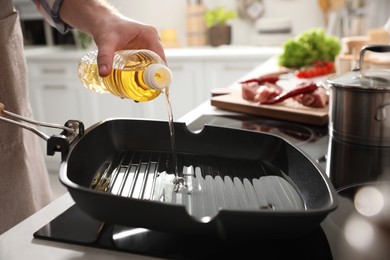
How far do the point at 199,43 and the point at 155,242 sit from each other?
264 cm

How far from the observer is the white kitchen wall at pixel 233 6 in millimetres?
2832

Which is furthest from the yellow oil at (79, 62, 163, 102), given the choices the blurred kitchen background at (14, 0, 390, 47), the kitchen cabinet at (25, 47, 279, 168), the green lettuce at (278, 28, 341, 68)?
the blurred kitchen background at (14, 0, 390, 47)

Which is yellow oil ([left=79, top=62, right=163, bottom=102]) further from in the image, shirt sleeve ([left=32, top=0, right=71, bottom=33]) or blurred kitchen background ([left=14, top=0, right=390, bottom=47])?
blurred kitchen background ([left=14, top=0, right=390, bottom=47])

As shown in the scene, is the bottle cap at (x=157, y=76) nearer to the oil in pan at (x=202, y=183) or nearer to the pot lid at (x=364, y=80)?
the oil in pan at (x=202, y=183)

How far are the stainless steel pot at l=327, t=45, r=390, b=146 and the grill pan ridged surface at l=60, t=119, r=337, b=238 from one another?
0.19 metres

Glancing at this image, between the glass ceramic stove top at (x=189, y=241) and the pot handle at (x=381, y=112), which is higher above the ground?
the pot handle at (x=381, y=112)

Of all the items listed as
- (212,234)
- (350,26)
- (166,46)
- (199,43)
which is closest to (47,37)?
(166,46)

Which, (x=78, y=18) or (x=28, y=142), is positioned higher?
(x=78, y=18)

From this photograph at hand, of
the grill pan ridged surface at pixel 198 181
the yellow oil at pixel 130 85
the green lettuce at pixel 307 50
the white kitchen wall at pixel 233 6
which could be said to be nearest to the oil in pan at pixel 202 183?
the grill pan ridged surface at pixel 198 181

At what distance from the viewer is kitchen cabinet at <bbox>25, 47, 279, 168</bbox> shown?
8.38ft

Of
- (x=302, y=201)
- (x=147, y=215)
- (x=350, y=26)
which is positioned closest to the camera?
(x=147, y=215)

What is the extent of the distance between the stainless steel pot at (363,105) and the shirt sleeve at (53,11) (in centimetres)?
63

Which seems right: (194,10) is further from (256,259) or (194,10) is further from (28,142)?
(256,259)

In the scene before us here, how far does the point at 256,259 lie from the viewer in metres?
0.46
